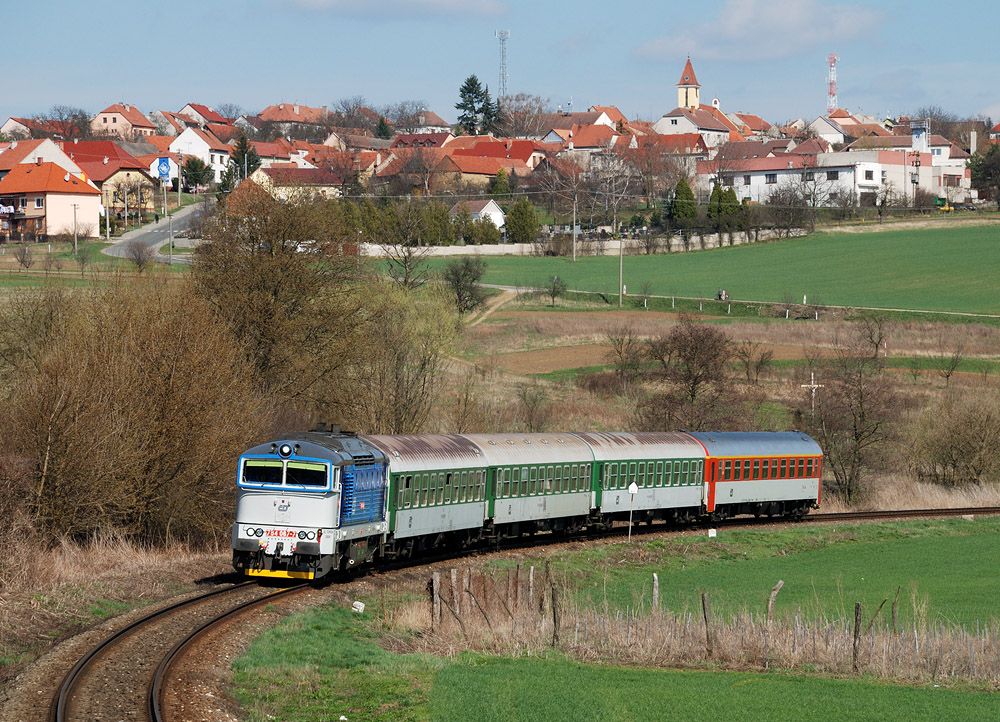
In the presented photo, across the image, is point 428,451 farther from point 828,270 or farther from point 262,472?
point 828,270

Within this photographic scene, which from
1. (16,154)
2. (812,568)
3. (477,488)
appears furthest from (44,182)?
(812,568)

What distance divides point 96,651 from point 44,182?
117 meters

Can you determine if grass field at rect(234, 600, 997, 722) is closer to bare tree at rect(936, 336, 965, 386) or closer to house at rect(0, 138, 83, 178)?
bare tree at rect(936, 336, 965, 386)

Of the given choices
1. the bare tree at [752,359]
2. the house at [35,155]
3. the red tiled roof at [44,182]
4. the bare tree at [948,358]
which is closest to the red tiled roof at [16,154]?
the house at [35,155]

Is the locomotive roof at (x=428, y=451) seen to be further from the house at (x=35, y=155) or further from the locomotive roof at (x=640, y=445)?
the house at (x=35, y=155)

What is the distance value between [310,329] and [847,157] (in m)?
138

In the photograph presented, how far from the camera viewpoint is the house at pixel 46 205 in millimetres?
127500

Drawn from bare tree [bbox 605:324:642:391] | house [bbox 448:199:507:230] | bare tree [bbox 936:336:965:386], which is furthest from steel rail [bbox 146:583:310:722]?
house [bbox 448:199:507:230]

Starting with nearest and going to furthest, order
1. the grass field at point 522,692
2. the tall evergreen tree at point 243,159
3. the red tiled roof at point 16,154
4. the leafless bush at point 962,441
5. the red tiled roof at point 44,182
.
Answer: the grass field at point 522,692, the leafless bush at point 962,441, the red tiled roof at point 44,182, the red tiled roof at point 16,154, the tall evergreen tree at point 243,159

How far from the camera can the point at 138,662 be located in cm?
1967

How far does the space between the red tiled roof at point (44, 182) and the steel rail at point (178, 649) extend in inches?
4311

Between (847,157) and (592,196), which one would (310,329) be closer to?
(592,196)

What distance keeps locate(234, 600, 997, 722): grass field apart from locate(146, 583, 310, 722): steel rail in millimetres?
979

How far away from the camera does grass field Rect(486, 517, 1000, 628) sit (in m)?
30.1
